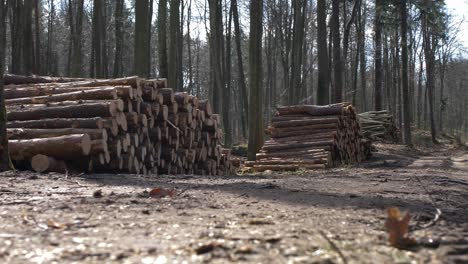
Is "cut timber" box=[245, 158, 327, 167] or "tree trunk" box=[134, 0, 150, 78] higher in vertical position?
"tree trunk" box=[134, 0, 150, 78]

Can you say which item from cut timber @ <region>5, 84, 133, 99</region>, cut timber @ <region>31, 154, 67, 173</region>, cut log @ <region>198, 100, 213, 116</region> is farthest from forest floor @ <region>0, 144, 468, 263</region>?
cut log @ <region>198, 100, 213, 116</region>

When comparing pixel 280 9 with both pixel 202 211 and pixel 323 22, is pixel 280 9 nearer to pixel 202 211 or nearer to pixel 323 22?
pixel 323 22

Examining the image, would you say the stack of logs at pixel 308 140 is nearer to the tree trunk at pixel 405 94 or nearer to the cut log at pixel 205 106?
the cut log at pixel 205 106

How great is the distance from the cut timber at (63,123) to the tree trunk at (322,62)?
1245 centimetres

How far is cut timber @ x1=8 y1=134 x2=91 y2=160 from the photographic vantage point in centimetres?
757

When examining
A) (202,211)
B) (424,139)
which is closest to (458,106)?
(424,139)

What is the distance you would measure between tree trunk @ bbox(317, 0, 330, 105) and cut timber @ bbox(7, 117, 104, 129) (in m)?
12.5

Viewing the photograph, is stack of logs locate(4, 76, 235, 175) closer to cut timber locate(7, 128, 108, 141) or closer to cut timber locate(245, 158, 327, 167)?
cut timber locate(7, 128, 108, 141)

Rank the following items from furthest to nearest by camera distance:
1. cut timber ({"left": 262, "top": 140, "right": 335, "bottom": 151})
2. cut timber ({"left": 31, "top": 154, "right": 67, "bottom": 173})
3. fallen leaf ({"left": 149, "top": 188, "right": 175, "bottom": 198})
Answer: cut timber ({"left": 262, "top": 140, "right": 335, "bottom": 151}) → cut timber ({"left": 31, "top": 154, "right": 67, "bottom": 173}) → fallen leaf ({"left": 149, "top": 188, "right": 175, "bottom": 198})

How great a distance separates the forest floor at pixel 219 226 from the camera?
259 cm

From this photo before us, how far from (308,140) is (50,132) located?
7636 millimetres

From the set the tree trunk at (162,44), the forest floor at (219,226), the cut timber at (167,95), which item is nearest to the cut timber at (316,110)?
the tree trunk at (162,44)

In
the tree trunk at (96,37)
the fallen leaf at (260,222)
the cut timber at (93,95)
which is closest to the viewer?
the fallen leaf at (260,222)

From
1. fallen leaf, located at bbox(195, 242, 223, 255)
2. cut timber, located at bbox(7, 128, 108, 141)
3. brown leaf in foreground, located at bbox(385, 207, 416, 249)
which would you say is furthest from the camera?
cut timber, located at bbox(7, 128, 108, 141)
